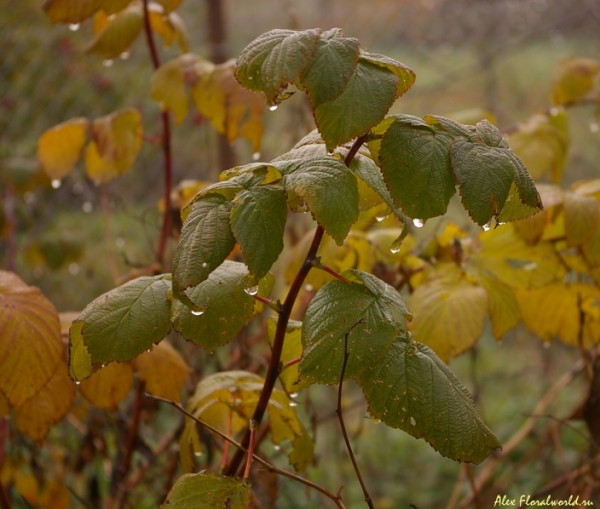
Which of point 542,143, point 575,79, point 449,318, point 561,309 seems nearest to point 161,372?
point 449,318

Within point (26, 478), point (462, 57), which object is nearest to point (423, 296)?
point (26, 478)

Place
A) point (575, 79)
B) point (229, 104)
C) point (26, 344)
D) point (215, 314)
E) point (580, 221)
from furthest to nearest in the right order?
point (575, 79), point (229, 104), point (580, 221), point (26, 344), point (215, 314)

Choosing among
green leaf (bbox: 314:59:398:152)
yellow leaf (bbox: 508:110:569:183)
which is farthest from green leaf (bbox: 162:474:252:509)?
yellow leaf (bbox: 508:110:569:183)

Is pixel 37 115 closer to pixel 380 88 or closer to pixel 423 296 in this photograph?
pixel 423 296

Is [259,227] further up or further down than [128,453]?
further up

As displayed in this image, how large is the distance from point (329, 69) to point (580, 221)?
70cm

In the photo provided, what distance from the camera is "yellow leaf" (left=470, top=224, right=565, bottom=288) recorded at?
1192mm

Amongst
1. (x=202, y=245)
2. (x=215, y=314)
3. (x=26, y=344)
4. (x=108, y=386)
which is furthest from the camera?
(x=108, y=386)

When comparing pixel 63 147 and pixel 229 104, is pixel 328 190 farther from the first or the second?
pixel 63 147

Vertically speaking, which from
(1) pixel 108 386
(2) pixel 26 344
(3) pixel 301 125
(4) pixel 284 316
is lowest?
(3) pixel 301 125

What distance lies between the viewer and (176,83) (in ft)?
4.22

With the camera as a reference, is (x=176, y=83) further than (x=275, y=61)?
Yes

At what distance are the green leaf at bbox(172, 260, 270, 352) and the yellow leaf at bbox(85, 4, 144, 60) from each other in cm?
74

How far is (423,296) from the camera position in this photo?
1111 mm
